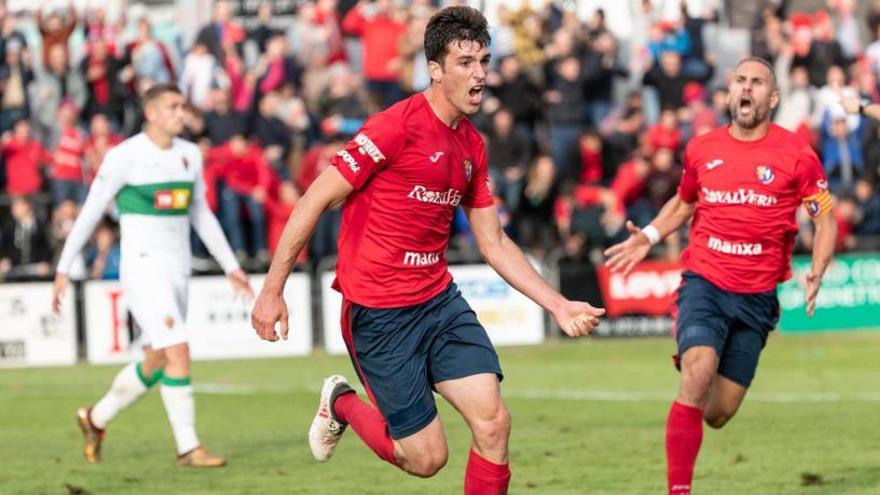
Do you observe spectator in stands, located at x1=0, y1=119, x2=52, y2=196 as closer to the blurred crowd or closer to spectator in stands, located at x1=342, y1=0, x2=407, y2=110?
the blurred crowd

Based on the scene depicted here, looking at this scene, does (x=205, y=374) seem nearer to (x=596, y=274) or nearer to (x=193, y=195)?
(x=596, y=274)

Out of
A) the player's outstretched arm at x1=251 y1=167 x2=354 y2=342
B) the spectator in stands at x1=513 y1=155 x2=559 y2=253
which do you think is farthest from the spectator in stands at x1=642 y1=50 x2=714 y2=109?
the player's outstretched arm at x1=251 y1=167 x2=354 y2=342

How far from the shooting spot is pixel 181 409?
43.3 feet

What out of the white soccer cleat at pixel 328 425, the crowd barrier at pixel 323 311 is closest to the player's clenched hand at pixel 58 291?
the white soccer cleat at pixel 328 425

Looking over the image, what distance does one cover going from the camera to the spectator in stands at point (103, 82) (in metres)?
26.9

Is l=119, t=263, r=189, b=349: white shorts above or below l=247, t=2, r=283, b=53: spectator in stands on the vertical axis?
below

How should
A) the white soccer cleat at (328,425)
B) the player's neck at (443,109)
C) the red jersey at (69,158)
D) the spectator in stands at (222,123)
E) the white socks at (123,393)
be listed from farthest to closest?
the spectator in stands at (222,123), the red jersey at (69,158), the white socks at (123,393), the white soccer cleat at (328,425), the player's neck at (443,109)

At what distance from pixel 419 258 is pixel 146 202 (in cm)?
483

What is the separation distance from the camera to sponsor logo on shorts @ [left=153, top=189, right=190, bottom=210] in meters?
13.4

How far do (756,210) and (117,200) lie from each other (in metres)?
5.05

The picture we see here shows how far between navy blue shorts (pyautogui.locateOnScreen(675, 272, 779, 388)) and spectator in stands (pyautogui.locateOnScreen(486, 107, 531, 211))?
578 inches

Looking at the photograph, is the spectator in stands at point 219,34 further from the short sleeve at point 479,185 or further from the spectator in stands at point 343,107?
the short sleeve at point 479,185

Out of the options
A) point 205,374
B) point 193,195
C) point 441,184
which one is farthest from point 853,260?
point 441,184

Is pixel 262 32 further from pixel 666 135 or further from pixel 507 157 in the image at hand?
pixel 666 135
